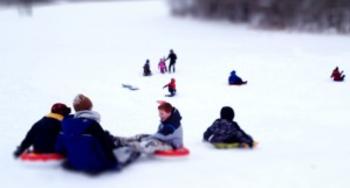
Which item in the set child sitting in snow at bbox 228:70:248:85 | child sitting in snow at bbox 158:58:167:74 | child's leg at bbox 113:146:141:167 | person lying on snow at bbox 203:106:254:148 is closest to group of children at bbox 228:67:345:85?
child sitting in snow at bbox 228:70:248:85

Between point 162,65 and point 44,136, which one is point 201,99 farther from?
point 44,136

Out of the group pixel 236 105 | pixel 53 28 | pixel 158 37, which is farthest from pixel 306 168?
pixel 53 28

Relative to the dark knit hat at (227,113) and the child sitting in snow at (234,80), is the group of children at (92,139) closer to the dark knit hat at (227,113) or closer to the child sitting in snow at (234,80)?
the dark knit hat at (227,113)

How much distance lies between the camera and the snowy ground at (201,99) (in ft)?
23.5

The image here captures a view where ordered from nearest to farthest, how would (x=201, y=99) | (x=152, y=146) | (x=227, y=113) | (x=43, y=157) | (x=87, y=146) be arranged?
1. (x=87, y=146)
2. (x=43, y=157)
3. (x=152, y=146)
4. (x=227, y=113)
5. (x=201, y=99)

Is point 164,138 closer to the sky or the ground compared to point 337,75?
closer to the ground

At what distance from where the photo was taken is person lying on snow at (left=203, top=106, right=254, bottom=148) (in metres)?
8.41

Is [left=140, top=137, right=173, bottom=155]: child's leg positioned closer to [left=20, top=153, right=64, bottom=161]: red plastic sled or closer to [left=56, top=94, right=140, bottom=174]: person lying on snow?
[left=56, top=94, right=140, bottom=174]: person lying on snow

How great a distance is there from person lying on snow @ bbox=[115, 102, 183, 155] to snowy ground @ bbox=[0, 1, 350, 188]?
0.21 metres

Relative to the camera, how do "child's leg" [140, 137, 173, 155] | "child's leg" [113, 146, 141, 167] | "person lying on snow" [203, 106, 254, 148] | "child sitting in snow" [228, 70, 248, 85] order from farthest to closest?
1. "child sitting in snow" [228, 70, 248, 85]
2. "person lying on snow" [203, 106, 254, 148]
3. "child's leg" [140, 137, 173, 155]
4. "child's leg" [113, 146, 141, 167]

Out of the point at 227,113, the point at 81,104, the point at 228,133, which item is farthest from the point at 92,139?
the point at 227,113

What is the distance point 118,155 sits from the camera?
7164 mm

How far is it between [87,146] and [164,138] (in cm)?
147

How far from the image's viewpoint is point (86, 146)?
22.0 feet
